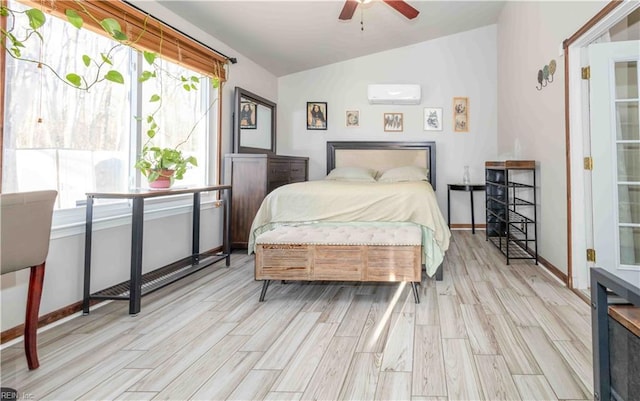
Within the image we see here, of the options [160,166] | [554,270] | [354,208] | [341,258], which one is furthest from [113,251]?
[554,270]

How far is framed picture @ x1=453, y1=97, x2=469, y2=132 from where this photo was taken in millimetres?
5469

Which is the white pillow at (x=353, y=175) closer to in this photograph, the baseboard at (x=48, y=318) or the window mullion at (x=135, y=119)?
the window mullion at (x=135, y=119)

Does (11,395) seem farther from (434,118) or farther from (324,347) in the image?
(434,118)

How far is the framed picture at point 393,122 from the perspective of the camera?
559 cm

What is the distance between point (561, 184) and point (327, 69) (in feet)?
12.6

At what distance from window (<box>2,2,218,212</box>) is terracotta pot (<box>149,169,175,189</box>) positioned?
367 mm

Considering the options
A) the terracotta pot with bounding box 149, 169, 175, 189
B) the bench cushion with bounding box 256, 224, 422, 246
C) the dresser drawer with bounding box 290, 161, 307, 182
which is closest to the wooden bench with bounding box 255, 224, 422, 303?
the bench cushion with bounding box 256, 224, 422, 246

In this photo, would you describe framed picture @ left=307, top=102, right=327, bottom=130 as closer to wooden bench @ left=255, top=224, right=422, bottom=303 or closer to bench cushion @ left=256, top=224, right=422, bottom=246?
bench cushion @ left=256, top=224, right=422, bottom=246

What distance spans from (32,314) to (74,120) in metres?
1.36

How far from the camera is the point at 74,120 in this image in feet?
7.86

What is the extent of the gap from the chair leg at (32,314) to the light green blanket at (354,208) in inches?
64.3

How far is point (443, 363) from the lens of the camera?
5.47 ft

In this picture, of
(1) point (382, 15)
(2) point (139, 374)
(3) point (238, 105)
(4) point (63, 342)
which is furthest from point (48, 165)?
(1) point (382, 15)

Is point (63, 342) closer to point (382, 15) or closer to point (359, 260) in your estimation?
point (359, 260)
